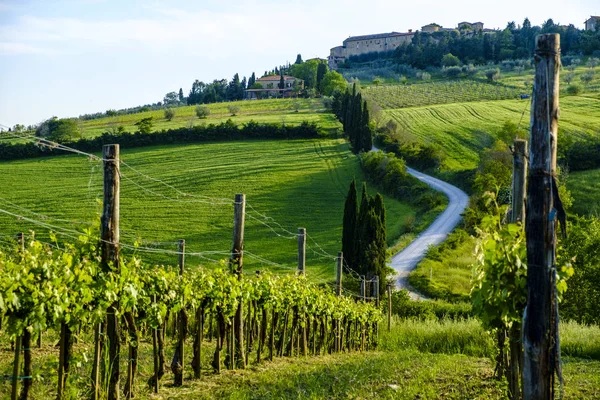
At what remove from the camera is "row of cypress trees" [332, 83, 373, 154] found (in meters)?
69.1

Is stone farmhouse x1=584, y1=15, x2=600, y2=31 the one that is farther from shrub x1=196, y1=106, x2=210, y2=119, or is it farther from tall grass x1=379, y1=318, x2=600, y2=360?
tall grass x1=379, y1=318, x2=600, y2=360

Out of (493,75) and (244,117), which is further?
(493,75)

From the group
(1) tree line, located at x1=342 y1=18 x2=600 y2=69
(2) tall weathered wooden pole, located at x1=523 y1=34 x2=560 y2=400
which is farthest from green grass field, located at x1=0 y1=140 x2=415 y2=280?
(1) tree line, located at x1=342 y1=18 x2=600 y2=69

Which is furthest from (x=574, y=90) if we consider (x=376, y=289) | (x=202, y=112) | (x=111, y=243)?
(x=111, y=243)

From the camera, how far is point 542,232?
19.6ft

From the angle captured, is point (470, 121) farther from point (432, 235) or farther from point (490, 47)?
point (490, 47)

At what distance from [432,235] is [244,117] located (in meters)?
49.1

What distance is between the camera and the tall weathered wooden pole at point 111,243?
29.8 feet

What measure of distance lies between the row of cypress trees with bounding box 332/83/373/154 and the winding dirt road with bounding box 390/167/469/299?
993 cm

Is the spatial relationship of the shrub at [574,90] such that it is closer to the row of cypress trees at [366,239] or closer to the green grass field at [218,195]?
the green grass field at [218,195]

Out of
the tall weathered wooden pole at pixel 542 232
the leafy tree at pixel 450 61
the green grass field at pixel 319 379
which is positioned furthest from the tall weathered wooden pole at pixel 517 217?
the leafy tree at pixel 450 61

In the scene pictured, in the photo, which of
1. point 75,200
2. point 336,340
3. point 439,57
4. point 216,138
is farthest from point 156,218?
point 439,57

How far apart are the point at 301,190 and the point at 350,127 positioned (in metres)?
18.5

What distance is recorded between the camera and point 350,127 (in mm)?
74875
